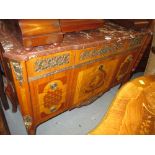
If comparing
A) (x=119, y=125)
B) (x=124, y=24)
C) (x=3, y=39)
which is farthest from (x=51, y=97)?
(x=124, y=24)

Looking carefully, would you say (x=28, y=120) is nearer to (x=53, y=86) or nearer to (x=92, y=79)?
(x=53, y=86)

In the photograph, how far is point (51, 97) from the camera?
Result: 1.39 meters

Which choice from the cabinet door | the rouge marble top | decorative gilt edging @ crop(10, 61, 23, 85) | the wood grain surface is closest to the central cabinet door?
the cabinet door

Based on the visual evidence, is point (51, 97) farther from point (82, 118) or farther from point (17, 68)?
point (82, 118)

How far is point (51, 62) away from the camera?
114 cm

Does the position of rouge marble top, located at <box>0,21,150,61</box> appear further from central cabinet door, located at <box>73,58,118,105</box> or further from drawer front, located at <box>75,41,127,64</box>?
central cabinet door, located at <box>73,58,118,105</box>

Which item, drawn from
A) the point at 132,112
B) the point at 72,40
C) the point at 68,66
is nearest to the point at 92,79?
the point at 68,66

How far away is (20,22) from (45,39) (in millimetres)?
172

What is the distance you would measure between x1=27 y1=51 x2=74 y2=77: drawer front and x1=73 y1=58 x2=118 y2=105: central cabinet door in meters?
0.18

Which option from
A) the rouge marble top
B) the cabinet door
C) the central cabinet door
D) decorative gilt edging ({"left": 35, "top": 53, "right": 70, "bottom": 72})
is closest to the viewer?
the rouge marble top

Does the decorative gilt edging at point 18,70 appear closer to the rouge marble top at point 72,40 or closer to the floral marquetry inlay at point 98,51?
the rouge marble top at point 72,40

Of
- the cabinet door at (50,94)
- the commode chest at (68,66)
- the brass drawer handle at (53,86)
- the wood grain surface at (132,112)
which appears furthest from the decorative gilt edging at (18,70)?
the wood grain surface at (132,112)


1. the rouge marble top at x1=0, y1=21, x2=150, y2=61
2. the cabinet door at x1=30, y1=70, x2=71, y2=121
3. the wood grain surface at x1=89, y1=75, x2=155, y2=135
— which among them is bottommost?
the cabinet door at x1=30, y1=70, x2=71, y2=121

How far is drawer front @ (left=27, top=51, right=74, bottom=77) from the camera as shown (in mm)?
1061
